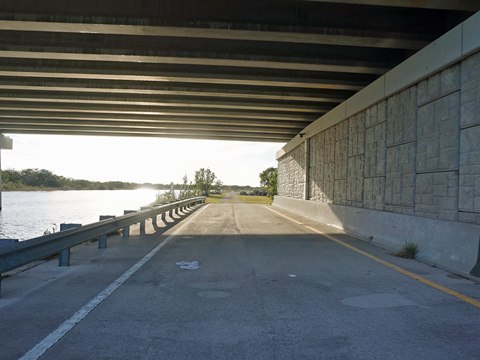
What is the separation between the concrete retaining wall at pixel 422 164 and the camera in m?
7.61

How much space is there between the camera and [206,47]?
37.7 feet

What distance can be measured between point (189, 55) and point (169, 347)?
29.5ft

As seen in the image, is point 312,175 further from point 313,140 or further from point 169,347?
point 169,347

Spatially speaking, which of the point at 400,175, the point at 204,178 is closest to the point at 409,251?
the point at 400,175

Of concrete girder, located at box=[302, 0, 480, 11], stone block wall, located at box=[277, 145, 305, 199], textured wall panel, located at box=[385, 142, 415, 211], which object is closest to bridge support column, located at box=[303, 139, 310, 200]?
stone block wall, located at box=[277, 145, 305, 199]

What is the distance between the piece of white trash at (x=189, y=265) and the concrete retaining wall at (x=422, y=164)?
4713 millimetres

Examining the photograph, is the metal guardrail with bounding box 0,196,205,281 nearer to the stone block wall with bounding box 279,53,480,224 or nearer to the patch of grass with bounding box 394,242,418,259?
the patch of grass with bounding box 394,242,418,259

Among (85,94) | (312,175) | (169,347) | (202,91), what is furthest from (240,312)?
(312,175)

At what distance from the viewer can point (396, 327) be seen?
4633mm

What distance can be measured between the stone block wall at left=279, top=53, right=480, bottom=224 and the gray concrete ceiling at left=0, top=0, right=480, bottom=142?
1514 mm

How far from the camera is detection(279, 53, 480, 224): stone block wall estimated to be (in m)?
7.70

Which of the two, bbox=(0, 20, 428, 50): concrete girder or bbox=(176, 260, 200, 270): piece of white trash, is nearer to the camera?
bbox=(176, 260, 200, 270): piece of white trash

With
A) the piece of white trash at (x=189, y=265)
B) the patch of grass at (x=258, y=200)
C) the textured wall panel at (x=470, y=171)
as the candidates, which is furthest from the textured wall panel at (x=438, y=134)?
the patch of grass at (x=258, y=200)

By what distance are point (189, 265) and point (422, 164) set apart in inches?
223
